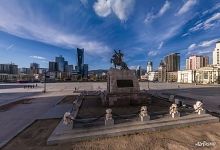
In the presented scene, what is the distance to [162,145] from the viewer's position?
8539 mm

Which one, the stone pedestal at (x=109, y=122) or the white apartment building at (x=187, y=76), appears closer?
A: the stone pedestal at (x=109, y=122)

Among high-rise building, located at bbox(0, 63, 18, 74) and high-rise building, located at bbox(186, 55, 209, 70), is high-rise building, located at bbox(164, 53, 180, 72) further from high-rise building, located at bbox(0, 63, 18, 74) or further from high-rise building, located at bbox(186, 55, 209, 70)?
high-rise building, located at bbox(0, 63, 18, 74)

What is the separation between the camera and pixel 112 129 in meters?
9.99

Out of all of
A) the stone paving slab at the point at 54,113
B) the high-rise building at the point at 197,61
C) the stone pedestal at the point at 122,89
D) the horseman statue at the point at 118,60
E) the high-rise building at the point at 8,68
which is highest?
the high-rise building at the point at 197,61

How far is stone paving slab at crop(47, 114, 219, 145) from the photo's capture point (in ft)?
29.9

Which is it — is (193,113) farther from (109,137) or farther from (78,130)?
(78,130)

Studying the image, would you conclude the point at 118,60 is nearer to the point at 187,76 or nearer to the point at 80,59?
the point at 187,76

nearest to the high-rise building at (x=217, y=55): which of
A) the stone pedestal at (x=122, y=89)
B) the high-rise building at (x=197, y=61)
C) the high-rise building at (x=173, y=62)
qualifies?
the high-rise building at (x=197, y=61)

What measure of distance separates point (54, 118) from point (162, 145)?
29.1 feet

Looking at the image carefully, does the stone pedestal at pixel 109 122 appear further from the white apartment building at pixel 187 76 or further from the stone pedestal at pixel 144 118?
the white apartment building at pixel 187 76

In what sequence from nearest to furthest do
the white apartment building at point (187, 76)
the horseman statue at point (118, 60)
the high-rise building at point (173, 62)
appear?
the horseman statue at point (118, 60) < the white apartment building at point (187, 76) < the high-rise building at point (173, 62)

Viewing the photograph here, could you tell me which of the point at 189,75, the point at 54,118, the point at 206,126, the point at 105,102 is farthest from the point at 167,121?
the point at 189,75

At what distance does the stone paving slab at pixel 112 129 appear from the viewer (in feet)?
29.9

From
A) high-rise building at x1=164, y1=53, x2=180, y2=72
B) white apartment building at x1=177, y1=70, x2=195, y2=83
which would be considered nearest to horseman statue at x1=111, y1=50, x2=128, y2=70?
white apartment building at x1=177, y1=70, x2=195, y2=83
